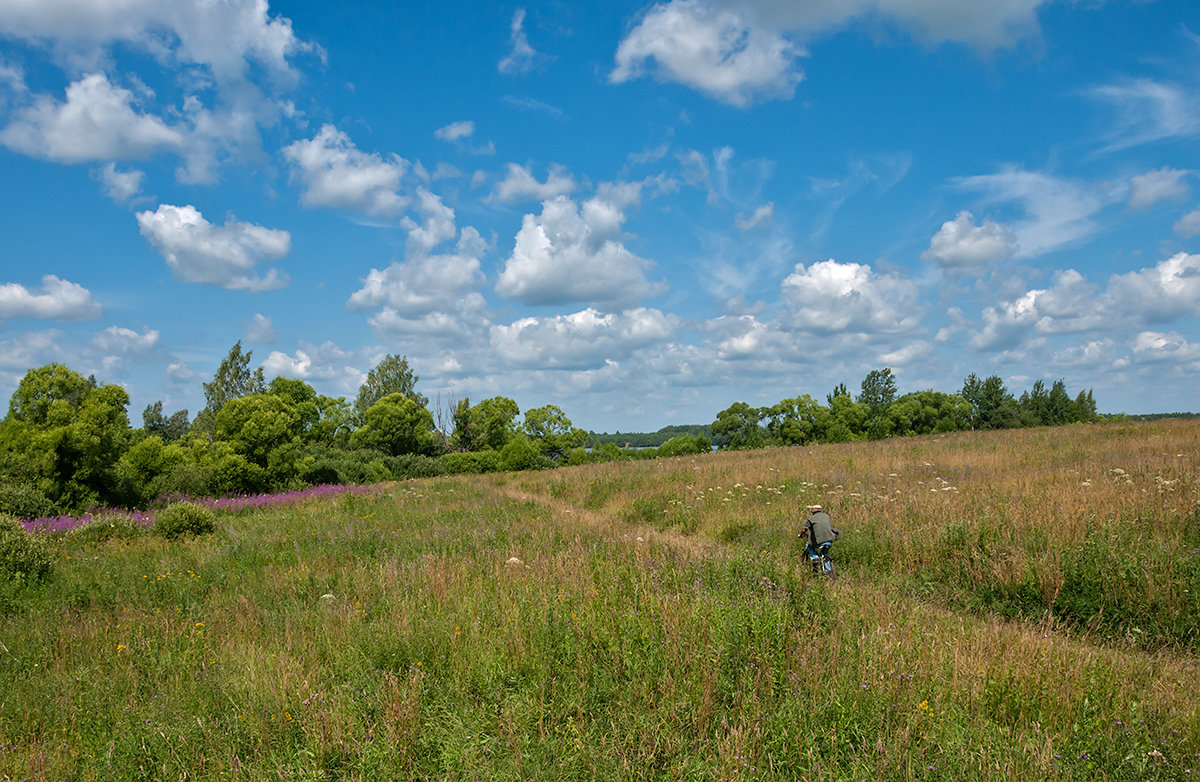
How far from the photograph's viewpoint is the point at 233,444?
31000 mm

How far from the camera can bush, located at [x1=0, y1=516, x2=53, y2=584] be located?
8.88 metres

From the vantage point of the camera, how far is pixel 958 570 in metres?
8.19

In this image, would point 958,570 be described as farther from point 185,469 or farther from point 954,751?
point 185,469

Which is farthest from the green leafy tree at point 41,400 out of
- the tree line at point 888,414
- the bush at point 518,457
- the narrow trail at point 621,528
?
the tree line at point 888,414

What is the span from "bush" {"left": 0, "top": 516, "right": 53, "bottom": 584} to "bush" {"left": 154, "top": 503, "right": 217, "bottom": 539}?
396cm

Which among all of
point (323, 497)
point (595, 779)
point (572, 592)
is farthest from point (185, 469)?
point (595, 779)

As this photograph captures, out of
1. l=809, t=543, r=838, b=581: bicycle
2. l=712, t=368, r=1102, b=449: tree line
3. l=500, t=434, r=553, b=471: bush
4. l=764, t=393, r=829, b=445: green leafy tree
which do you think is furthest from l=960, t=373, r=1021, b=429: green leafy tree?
l=809, t=543, r=838, b=581: bicycle

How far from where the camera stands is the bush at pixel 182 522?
539 inches

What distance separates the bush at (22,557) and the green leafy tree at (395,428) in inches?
1585

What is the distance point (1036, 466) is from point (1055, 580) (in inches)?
349

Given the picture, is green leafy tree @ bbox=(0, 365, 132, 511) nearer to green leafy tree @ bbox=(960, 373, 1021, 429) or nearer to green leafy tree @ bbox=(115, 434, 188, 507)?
green leafy tree @ bbox=(115, 434, 188, 507)

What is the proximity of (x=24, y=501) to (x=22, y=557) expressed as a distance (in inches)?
501

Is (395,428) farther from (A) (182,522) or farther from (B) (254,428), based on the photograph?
(A) (182,522)

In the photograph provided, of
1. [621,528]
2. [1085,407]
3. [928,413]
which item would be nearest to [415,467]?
[621,528]
